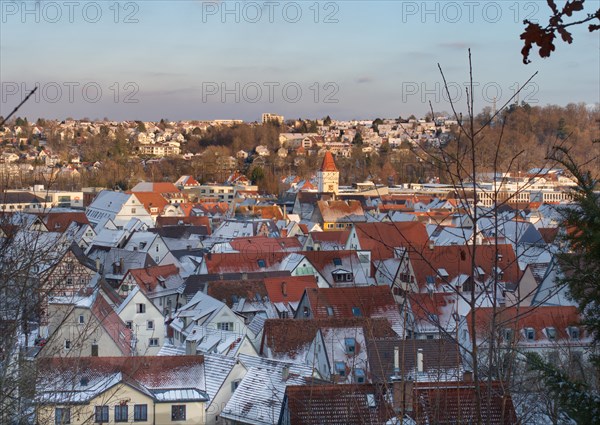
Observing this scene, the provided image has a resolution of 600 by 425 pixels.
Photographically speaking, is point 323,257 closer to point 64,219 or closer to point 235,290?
point 235,290

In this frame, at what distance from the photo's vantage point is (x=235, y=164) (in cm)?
6962

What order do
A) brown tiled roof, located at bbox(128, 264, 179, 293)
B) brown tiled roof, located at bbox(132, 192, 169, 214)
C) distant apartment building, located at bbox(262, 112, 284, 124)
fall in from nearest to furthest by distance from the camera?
brown tiled roof, located at bbox(128, 264, 179, 293)
brown tiled roof, located at bbox(132, 192, 169, 214)
distant apartment building, located at bbox(262, 112, 284, 124)

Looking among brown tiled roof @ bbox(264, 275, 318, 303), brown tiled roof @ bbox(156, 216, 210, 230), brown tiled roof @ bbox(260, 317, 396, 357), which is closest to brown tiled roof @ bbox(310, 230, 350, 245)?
brown tiled roof @ bbox(156, 216, 210, 230)

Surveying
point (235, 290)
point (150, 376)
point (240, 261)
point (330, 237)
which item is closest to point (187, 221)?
→ point (330, 237)

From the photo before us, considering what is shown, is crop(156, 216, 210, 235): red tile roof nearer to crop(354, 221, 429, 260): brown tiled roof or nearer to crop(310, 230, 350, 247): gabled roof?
crop(310, 230, 350, 247): gabled roof

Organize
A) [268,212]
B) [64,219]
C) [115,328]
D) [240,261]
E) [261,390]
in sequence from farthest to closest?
[268,212], [64,219], [240,261], [115,328], [261,390]

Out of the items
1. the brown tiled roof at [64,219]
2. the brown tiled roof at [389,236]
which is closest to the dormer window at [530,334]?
the brown tiled roof at [389,236]

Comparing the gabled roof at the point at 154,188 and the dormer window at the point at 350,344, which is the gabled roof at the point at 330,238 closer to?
the dormer window at the point at 350,344

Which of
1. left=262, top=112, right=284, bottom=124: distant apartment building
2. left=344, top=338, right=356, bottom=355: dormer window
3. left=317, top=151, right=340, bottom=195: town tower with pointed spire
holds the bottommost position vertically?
left=344, top=338, right=356, bottom=355: dormer window

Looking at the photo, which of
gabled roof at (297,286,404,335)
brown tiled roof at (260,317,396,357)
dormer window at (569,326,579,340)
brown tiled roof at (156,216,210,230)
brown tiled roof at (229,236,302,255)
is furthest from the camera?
brown tiled roof at (156,216,210,230)

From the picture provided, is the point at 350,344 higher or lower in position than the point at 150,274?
lower

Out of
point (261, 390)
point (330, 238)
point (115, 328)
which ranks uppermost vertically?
point (330, 238)

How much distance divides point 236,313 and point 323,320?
146 inches

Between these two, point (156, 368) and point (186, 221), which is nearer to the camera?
point (156, 368)
